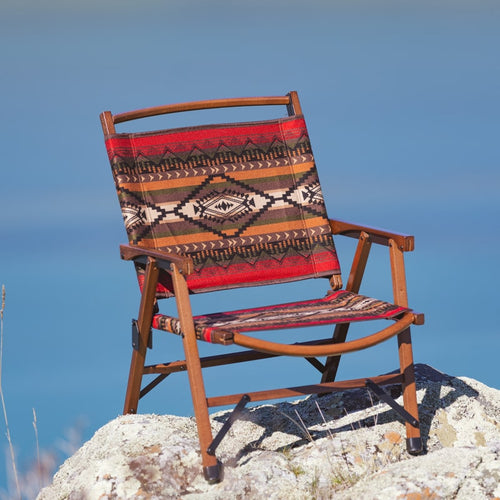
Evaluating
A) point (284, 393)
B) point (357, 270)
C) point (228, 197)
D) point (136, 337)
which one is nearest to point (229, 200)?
point (228, 197)

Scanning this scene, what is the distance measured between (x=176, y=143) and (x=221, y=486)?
1.45m

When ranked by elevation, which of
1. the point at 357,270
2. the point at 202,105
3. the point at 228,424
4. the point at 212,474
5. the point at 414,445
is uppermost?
the point at 202,105

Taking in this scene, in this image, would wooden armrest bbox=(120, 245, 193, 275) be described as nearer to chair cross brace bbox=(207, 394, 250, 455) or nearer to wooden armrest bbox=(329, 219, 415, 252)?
chair cross brace bbox=(207, 394, 250, 455)

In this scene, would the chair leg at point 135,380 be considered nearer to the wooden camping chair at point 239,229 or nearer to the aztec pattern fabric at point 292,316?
the wooden camping chair at point 239,229

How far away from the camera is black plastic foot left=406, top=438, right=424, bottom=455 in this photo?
3418 mm

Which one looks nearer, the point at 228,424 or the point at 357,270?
the point at 228,424

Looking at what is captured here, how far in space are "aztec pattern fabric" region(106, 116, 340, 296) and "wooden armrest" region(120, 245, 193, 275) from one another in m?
0.14

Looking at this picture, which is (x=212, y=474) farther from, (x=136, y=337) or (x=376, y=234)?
(x=376, y=234)

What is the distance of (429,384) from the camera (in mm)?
3928

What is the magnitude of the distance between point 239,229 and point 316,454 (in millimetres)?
1031

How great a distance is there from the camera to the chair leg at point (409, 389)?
3.42 meters

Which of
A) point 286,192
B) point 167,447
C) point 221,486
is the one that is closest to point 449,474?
point 221,486

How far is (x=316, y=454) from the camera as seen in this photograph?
3338 mm

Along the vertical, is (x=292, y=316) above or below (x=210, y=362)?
above
